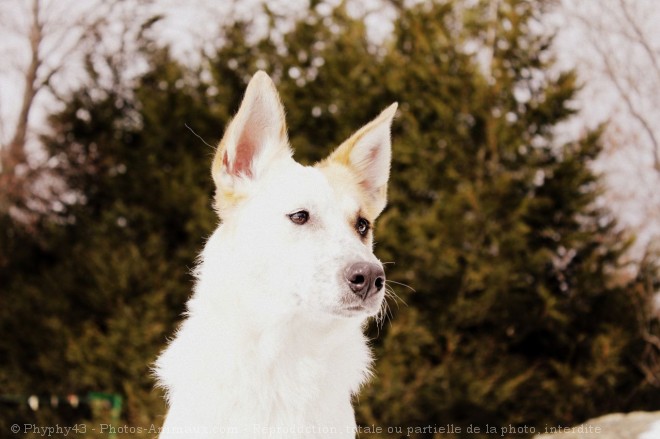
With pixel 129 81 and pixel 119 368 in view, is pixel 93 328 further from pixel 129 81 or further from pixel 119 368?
pixel 129 81

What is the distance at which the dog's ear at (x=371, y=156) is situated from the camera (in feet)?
13.4

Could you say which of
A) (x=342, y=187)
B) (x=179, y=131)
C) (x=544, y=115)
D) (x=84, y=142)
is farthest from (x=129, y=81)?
(x=342, y=187)

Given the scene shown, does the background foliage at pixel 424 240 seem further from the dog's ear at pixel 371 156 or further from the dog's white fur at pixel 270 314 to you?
the dog's white fur at pixel 270 314

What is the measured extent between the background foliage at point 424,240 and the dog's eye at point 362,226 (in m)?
4.34

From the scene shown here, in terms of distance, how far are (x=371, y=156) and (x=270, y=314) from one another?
1.29 m

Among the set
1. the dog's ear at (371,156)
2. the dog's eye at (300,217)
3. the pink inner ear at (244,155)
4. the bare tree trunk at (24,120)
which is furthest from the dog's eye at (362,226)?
the bare tree trunk at (24,120)

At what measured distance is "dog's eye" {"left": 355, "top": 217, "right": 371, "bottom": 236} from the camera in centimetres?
389

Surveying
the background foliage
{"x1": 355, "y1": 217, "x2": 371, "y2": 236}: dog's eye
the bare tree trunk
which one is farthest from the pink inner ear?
the bare tree trunk

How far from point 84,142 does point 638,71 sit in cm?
1041

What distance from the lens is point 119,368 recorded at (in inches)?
378

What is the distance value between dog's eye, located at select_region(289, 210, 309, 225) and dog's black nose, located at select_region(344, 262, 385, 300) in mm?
452

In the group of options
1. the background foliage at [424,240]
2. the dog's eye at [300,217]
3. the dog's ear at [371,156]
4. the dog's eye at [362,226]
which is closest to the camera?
the dog's eye at [300,217]

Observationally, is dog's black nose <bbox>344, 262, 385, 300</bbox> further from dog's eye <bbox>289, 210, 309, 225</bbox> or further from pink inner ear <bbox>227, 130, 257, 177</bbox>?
pink inner ear <bbox>227, 130, 257, 177</bbox>

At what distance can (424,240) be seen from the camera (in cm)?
845
